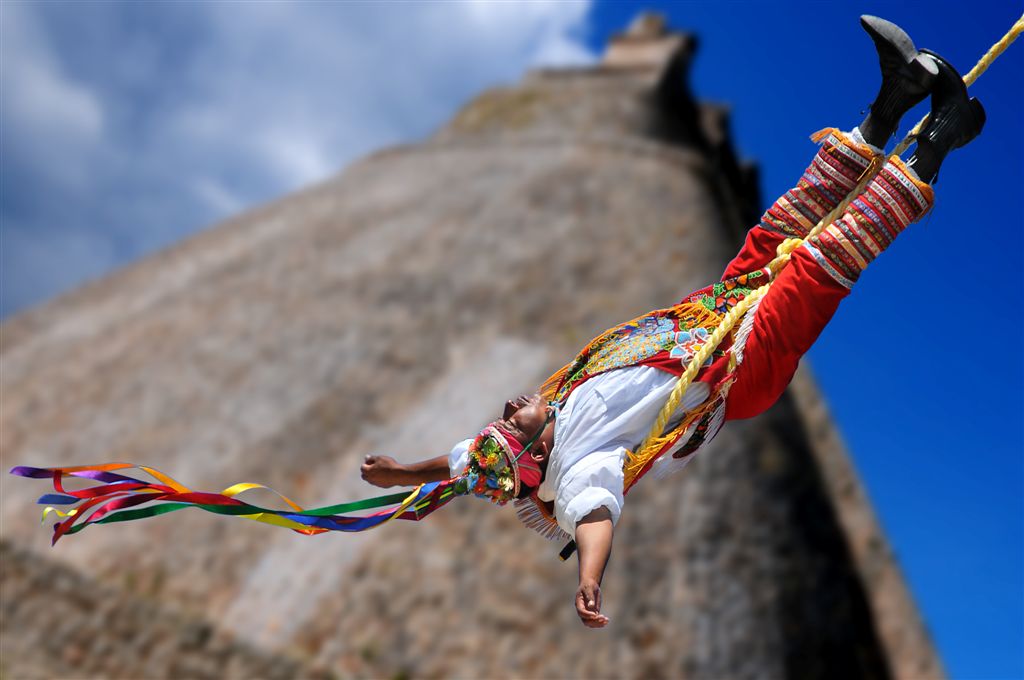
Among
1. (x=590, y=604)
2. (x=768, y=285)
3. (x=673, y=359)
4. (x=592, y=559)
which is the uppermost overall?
(x=768, y=285)

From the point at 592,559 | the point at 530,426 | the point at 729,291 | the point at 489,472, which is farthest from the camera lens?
the point at 729,291

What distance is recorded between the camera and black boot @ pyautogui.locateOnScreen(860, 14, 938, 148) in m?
3.68

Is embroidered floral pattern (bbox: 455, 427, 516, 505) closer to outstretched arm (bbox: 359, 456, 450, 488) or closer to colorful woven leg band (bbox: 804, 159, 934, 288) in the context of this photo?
outstretched arm (bbox: 359, 456, 450, 488)

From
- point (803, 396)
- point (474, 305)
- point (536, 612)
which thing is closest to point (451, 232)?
point (474, 305)

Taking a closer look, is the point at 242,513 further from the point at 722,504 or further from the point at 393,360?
the point at 393,360

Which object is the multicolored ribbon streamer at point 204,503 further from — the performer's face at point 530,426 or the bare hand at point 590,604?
the bare hand at point 590,604

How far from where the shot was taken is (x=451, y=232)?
62.5 ft

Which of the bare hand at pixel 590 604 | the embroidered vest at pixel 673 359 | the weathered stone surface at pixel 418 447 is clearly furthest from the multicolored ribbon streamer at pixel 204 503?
the weathered stone surface at pixel 418 447

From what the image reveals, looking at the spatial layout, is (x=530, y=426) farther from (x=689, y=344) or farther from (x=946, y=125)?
(x=946, y=125)

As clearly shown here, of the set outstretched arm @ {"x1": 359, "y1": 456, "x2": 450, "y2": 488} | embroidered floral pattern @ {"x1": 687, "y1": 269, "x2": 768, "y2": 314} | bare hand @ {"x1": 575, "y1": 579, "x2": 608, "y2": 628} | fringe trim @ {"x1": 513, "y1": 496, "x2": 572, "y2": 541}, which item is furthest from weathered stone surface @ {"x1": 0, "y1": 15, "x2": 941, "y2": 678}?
bare hand @ {"x1": 575, "y1": 579, "x2": 608, "y2": 628}

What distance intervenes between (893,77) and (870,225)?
618mm

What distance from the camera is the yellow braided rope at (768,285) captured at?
360 cm

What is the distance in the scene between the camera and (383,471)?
12.9ft

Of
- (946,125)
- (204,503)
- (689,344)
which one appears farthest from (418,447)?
(946,125)
